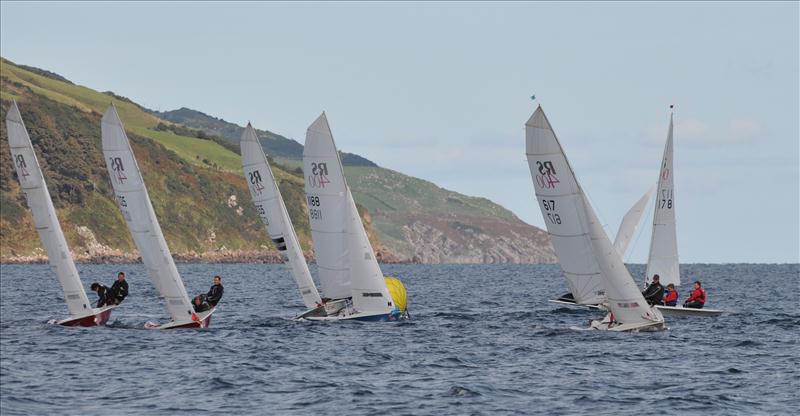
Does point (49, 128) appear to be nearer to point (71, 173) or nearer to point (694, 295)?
point (71, 173)

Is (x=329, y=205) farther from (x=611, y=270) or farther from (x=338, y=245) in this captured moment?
(x=611, y=270)

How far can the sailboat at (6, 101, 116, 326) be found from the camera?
41281 mm

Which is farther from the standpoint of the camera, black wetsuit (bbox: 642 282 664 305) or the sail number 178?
black wetsuit (bbox: 642 282 664 305)

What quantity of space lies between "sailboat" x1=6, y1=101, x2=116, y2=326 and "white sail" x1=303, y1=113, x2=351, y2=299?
772 cm

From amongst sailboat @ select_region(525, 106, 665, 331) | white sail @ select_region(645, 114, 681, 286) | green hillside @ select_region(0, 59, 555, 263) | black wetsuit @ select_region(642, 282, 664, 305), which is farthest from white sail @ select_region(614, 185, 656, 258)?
green hillside @ select_region(0, 59, 555, 263)

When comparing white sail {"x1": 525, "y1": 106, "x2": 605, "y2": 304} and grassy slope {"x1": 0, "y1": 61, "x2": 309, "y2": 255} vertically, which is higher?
grassy slope {"x1": 0, "y1": 61, "x2": 309, "y2": 255}

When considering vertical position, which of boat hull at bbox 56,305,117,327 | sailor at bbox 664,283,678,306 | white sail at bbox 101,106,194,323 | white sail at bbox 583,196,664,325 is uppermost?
white sail at bbox 101,106,194,323

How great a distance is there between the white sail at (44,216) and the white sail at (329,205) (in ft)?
27.4

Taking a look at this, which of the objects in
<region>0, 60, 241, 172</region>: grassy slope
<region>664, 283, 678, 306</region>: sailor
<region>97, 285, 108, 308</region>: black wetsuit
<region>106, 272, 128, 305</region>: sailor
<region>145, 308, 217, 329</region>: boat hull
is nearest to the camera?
<region>145, 308, 217, 329</region>: boat hull

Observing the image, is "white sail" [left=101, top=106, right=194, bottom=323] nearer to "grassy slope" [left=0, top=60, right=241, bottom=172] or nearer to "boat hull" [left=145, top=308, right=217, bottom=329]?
"boat hull" [left=145, top=308, right=217, bottom=329]

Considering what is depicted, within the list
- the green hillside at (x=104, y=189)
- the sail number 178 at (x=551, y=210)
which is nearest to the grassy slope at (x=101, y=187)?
the green hillside at (x=104, y=189)

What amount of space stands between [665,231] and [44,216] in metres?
25.4

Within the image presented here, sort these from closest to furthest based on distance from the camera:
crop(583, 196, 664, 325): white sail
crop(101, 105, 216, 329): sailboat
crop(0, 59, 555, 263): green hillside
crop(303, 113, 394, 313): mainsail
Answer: crop(583, 196, 664, 325): white sail < crop(101, 105, 216, 329): sailboat < crop(303, 113, 394, 313): mainsail < crop(0, 59, 555, 263): green hillside

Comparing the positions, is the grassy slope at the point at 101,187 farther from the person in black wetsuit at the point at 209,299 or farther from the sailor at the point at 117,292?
the person in black wetsuit at the point at 209,299
